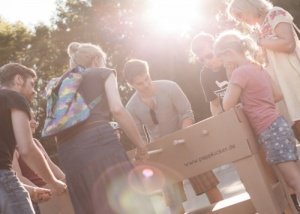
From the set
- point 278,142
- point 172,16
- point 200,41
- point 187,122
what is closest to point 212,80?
point 200,41

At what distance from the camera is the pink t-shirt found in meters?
3.74

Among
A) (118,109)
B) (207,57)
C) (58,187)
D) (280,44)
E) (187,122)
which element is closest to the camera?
(118,109)

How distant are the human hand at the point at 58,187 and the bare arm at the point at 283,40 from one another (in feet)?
5.95

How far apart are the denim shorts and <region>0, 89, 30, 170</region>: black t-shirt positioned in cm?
159

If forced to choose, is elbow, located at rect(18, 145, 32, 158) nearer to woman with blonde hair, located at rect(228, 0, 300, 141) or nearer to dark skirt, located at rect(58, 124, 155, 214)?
dark skirt, located at rect(58, 124, 155, 214)

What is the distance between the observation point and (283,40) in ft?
13.3

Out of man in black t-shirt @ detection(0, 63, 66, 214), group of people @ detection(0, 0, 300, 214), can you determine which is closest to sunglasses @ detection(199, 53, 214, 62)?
group of people @ detection(0, 0, 300, 214)

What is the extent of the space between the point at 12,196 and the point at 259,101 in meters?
1.80

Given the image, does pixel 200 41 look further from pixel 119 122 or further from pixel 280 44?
pixel 119 122

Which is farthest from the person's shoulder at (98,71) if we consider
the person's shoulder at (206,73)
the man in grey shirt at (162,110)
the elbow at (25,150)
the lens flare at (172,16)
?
the lens flare at (172,16)

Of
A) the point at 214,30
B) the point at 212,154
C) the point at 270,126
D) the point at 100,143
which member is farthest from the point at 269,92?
the point at 214,30

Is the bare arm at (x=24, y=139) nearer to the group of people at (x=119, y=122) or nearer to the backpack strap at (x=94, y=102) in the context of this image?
the group of people at (x=119, y=122)

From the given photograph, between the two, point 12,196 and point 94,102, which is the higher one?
point 94,102

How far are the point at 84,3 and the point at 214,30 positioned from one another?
6420 millimetres
